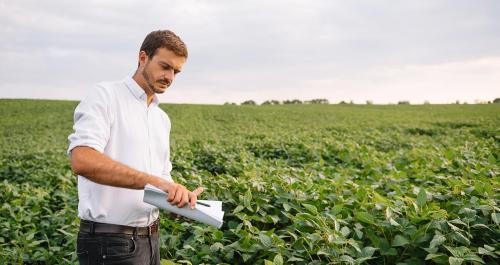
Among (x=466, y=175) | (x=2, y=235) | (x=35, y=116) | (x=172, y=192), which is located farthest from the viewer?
(x=35, y=116)

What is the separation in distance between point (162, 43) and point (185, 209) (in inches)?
38.9

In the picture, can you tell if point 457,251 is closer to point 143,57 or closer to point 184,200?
point 184,200

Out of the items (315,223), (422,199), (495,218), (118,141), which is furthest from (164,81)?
(495,218)

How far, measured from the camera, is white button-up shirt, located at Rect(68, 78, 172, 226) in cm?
219

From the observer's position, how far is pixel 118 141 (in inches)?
91.5

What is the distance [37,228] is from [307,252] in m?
3.31

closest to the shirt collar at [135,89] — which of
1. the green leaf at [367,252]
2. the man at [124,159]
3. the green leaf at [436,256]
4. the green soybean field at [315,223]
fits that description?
the man at [124,159]

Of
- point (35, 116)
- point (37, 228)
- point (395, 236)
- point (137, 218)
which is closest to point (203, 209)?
point (137, 218)

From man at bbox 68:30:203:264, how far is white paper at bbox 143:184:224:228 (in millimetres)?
42

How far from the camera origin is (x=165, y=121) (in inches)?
111

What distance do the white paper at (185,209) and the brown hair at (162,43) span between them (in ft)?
2.90

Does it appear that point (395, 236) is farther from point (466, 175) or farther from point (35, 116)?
point (35, 116)

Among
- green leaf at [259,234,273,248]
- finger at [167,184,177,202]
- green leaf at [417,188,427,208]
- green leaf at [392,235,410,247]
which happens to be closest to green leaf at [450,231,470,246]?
green leaf at [392,235,410,247]

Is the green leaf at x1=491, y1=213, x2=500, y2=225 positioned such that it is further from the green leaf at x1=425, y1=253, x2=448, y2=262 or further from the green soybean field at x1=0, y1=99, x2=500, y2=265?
the green leaf at x1=425, y1=253, x2=448, y2=262
